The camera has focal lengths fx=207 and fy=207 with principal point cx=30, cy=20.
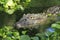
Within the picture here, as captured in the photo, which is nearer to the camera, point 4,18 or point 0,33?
point 0,33

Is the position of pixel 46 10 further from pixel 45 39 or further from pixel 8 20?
pixel 45 39

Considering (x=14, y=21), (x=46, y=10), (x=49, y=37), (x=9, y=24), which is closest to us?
(x=49, y=37)

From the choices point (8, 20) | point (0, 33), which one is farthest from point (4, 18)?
point (0, 33)

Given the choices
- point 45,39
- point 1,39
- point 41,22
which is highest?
point 45,39

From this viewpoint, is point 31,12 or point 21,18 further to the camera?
point 31,12

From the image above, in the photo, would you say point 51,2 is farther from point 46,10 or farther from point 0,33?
point 0,33

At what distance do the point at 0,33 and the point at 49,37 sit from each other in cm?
242

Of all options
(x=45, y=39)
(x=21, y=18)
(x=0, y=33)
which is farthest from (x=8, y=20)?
(x=45, y=39)

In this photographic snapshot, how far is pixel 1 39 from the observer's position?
137 inches

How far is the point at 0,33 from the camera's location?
3.47 m

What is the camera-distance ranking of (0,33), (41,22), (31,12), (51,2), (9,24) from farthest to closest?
(51,2) < (31,12) < (41,22) < (9,24) < (0,33)

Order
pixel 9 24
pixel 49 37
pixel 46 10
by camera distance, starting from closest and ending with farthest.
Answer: pixel 49 37, pixel 9 24, pixel 46 10

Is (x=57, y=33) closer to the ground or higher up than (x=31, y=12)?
higher up

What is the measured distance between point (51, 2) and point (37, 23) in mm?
1797
